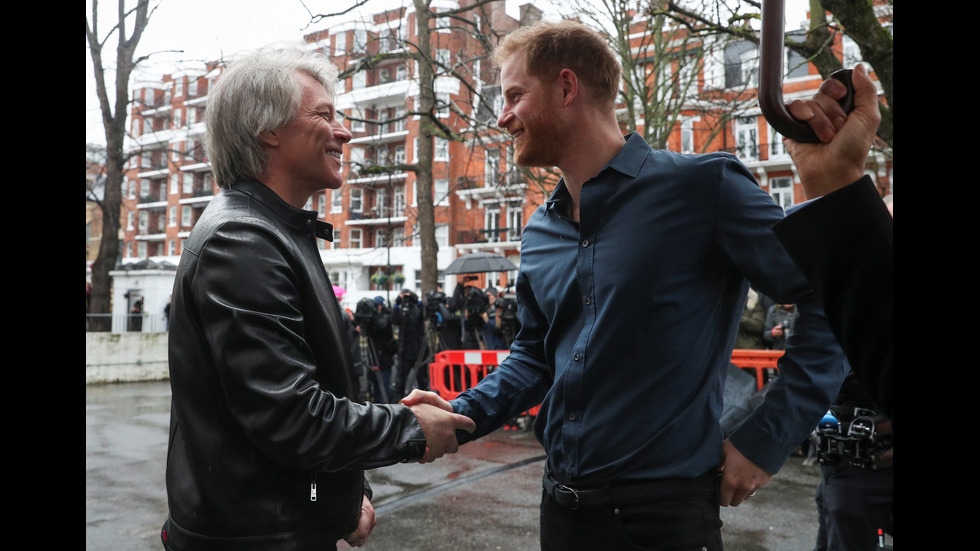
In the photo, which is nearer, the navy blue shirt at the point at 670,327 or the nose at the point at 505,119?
the navy blue shirt at the point at 670,327

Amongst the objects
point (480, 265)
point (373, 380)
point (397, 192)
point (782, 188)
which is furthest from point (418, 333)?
point (397, 192)

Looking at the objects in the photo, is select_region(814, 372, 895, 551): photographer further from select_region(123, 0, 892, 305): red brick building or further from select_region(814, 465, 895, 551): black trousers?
select_region(123, 0, 892, 305): red brick building

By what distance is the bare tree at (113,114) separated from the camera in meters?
19.6

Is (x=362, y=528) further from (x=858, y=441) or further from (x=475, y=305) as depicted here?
(x=475, y=305)

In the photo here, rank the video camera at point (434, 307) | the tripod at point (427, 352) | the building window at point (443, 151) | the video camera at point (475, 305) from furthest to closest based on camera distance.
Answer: the building window at point (443, 151) → the video camera at point (434, 307) → the tripod at point (427, 352) → the video camera at point (475, 305)

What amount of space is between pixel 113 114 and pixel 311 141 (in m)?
23.2

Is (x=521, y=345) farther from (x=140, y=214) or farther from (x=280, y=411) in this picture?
(x=140, y=214)

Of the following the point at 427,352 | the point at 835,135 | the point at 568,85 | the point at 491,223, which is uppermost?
the point at 491,223

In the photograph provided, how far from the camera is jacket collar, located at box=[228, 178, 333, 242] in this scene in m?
2.16

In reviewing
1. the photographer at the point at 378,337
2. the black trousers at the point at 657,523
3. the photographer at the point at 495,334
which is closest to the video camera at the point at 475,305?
the photographer at the point at 495,334

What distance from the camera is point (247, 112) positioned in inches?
88.3

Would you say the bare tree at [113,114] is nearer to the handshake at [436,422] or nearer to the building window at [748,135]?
the handshake at [436,422]

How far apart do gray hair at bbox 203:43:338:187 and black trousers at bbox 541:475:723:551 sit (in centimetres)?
144

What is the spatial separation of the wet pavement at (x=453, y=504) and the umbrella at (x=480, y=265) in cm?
562
